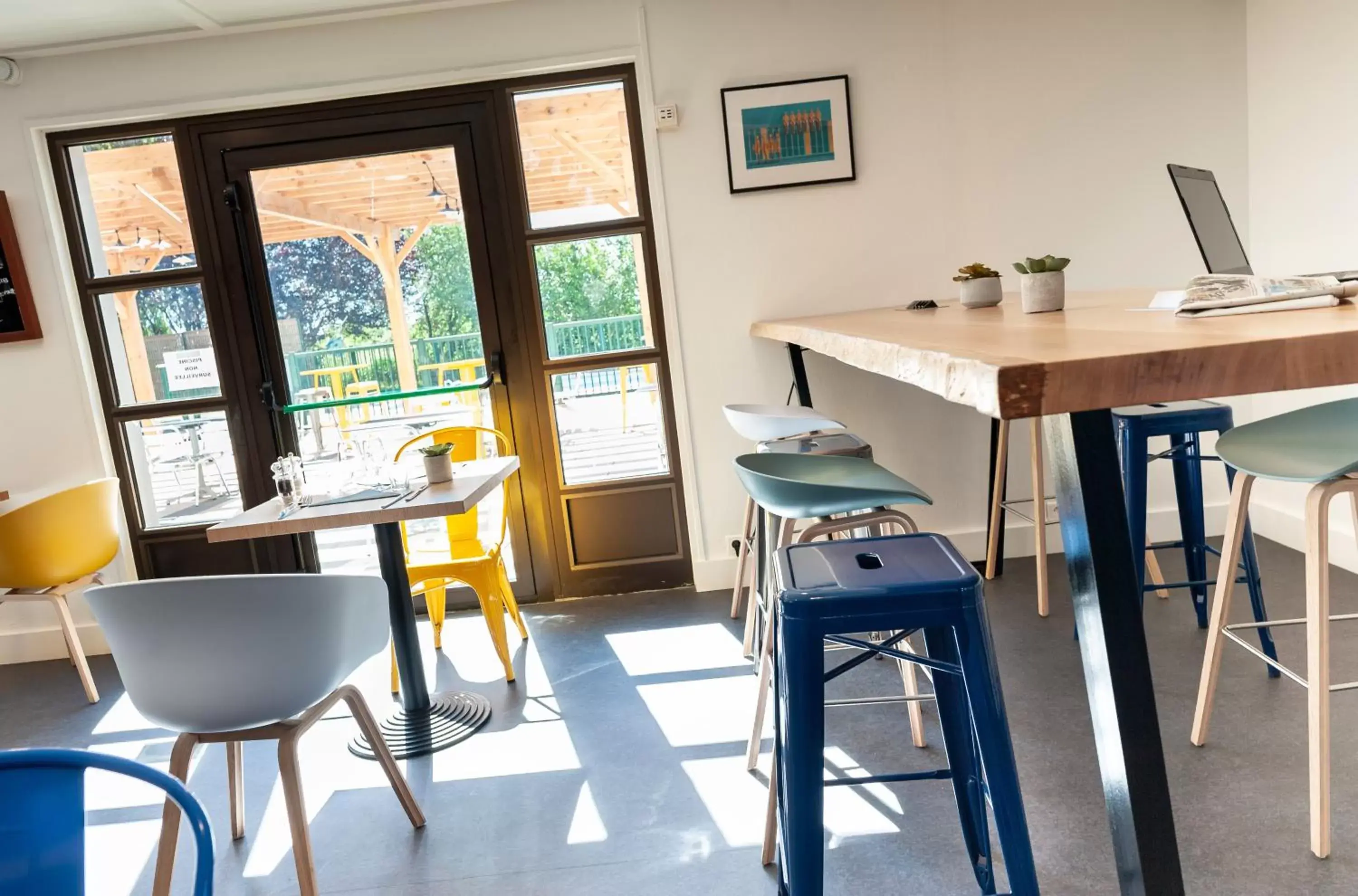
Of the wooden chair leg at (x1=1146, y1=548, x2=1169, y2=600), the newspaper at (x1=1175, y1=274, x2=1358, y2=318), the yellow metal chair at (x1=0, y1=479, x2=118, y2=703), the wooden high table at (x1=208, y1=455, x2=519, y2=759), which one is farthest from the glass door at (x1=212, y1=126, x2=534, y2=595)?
the newspaper at (x1=1175, y1=274, x2=1358, y2=318)

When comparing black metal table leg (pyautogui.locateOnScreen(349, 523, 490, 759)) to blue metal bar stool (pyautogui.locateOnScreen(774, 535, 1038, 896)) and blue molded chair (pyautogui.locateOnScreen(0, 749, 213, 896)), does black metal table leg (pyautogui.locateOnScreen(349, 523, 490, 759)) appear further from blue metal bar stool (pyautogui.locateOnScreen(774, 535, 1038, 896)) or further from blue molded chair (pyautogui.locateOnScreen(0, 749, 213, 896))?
blue molded chair (pyautogui.locateOnScreen(0, 749, 213, 896))

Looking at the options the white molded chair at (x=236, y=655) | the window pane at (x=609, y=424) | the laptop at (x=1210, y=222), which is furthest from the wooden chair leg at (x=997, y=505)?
the white molded chair at (x=236, y=655)

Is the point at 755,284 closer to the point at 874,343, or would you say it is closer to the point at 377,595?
the point at 874,343

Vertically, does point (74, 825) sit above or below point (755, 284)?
below

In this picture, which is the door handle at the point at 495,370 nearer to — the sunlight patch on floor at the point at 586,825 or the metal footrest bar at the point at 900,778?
the sunlight patch on floor at the point at 586,825

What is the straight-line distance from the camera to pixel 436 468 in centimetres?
249

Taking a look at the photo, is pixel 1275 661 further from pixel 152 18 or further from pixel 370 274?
pixel 152 18

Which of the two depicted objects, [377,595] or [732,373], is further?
[732,373]

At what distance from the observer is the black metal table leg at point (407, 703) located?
8.11 feet

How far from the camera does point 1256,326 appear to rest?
1.06 m

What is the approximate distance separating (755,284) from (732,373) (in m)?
0.38

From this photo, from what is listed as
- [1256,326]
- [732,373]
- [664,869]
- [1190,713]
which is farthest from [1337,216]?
[664,869]

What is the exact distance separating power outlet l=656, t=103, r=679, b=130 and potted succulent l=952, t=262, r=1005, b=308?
151cm

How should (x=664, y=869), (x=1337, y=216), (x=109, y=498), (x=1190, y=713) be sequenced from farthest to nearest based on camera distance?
(x=109, y=498) < (x=1337, y=216) < (x=1190, y=713) < (x=664, y=869)
